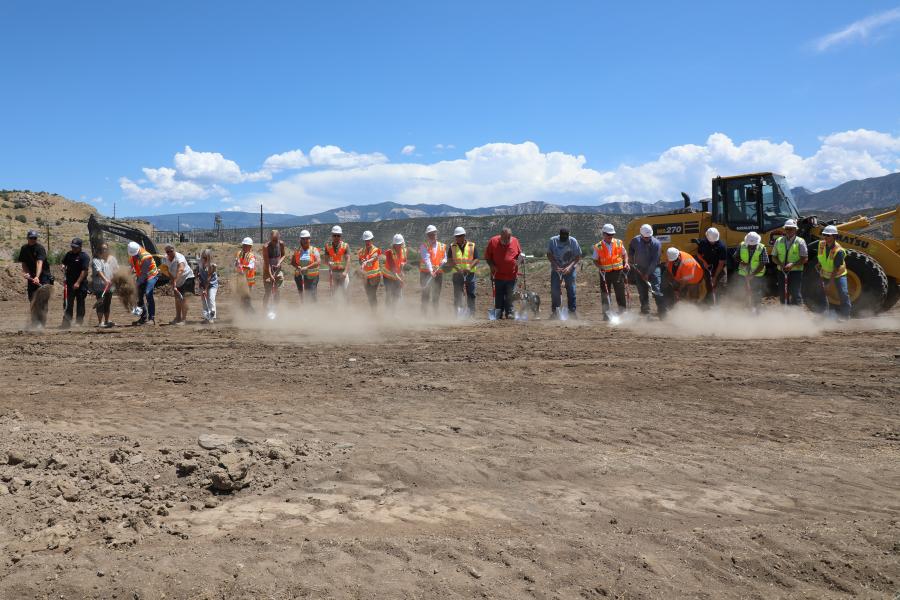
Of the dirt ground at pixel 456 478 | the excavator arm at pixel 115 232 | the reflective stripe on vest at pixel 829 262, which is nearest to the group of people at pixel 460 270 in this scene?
the reflective stripe on vest at pixel 829 262

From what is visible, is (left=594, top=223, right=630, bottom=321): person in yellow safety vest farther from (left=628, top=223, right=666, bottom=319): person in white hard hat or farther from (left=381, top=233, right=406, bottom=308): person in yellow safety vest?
(left=381, top=233, right=406, bottom=308): person in yellow safety vest

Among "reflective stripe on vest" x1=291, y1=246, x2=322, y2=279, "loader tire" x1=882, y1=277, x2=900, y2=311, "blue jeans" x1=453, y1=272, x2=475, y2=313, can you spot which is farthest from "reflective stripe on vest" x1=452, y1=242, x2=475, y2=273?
"loader tire" x1=882, y1=277, x2=900, y2=311

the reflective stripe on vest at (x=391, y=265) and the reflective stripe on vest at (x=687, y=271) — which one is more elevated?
the reflective stripe on vest at (x=391, y=265)

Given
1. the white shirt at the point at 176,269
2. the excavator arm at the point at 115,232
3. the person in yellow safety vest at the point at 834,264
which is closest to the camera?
the person in yellow safety vest at the point at 834,264

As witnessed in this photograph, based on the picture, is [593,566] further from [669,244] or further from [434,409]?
[669,244]

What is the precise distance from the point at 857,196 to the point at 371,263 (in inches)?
5735

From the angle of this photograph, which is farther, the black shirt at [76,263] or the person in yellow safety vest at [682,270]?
the person in yellow safety vest at [682,270]

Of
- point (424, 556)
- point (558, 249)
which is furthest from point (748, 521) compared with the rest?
point (558, 249)

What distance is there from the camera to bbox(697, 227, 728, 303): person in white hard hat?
532 inches

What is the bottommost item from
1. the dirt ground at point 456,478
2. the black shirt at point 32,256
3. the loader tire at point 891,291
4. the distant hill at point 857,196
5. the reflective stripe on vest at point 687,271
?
the dirt ground at point 456,478

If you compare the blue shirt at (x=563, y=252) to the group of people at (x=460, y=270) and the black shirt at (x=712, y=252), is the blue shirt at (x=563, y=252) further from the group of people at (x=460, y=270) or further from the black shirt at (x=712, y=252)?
the black shirt at (x=712, y=252)

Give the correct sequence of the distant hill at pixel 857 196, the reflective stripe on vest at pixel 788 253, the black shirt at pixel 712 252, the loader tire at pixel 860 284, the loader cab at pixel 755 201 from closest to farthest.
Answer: the reflective stripe on vest at pixel 788 253 → the loader tire at pixel 860 284 → the black shirt at pixel 712 252 → the loader cab at pixel 755 201 → the distant hill at pixel 857 196

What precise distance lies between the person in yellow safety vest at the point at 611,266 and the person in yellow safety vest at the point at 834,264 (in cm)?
337

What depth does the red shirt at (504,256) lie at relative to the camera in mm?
13547
